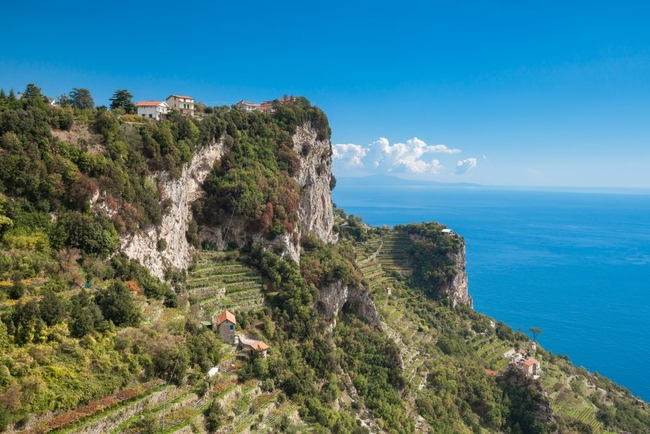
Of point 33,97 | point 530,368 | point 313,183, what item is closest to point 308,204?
point 313,183

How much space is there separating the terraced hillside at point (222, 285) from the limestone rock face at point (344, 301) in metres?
6.12

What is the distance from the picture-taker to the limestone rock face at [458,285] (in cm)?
5447

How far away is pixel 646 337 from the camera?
214ft

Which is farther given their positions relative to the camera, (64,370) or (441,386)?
(441,386)

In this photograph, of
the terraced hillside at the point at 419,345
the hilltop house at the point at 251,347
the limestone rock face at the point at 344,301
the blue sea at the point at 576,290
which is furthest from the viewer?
the blue sea at the point at 576,290

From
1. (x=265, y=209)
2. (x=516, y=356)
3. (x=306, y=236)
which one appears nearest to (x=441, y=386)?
(x=516, y=356)

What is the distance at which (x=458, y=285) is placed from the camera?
5594 centimetres

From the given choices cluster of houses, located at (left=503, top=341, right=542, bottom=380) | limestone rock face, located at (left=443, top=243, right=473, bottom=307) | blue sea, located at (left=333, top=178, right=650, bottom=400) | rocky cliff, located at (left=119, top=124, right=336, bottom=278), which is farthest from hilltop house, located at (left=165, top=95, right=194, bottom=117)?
blue sea, located at (left=333, top=178, right=650, bottom=400)

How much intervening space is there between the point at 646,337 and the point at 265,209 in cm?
6963

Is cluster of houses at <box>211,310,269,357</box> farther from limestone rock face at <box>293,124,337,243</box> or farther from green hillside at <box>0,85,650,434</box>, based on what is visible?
limestone rock face at <box>293,124,337,243</box>

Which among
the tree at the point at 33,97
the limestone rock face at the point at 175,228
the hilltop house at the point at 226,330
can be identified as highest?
the tree at the point at 33,97

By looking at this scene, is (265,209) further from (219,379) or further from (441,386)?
(441,386)

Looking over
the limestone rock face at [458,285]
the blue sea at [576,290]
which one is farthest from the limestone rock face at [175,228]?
the blue sea at [576,290]

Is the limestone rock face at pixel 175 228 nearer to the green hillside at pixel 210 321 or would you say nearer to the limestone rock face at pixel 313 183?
the green hillside at pixel 210 321
